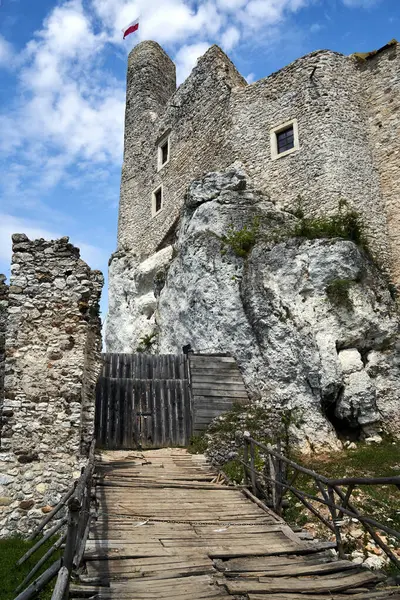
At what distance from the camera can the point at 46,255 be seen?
8.64m

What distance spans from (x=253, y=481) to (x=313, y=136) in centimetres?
1227

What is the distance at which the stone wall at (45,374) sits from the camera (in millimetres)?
→ 7266

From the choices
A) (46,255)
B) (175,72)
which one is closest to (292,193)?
(46,255)

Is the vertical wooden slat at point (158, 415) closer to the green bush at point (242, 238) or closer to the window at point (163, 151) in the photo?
the green bush at point (242, 238)

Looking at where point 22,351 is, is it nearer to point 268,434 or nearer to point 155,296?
point 268,434

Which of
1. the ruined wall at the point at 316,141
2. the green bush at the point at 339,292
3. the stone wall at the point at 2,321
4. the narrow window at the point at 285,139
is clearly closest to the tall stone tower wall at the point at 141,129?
the ruined wall at the point at 316,141

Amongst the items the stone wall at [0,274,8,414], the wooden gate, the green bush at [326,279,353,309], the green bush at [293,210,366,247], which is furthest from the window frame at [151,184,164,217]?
the stone wall at [0,274,8,414]

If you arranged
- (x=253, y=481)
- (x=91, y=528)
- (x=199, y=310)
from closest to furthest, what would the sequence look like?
1. (x=91, y=528)
2. (x=253, y=481)
3. (x=199, y=310)

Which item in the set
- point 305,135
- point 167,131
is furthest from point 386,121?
point 167,131

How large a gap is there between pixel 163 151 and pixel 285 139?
790 cm

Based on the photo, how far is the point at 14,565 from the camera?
17.8 feet

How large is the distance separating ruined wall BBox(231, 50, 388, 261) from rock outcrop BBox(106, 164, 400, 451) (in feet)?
3.22

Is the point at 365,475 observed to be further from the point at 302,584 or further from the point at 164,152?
the point at 164,152

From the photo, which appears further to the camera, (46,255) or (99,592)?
(46,255)
